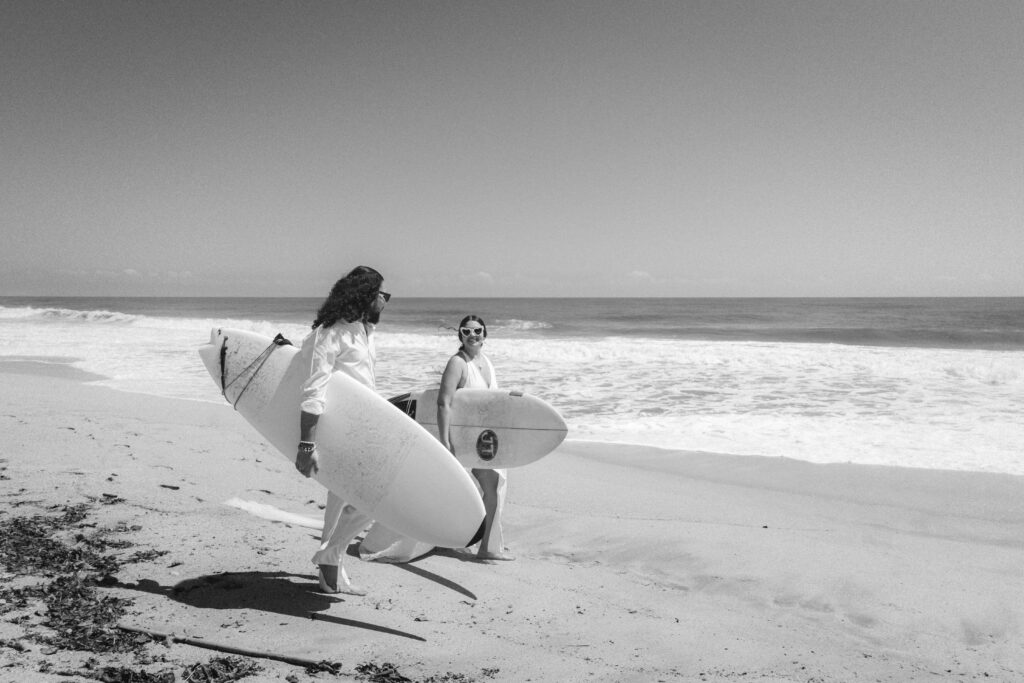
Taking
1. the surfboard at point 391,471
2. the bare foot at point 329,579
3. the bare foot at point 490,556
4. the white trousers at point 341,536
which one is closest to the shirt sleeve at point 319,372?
the surfboard at point 391,471

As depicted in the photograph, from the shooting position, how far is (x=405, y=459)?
3088mm

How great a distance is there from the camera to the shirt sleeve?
285 cm

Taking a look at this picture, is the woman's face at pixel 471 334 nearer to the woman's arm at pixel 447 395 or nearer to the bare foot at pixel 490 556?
the woman's arm at pixel 447 395

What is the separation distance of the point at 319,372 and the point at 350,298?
36 centimetres

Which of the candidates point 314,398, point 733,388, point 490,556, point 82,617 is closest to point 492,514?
point 490,556

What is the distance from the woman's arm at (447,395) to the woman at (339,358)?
0.78 meters

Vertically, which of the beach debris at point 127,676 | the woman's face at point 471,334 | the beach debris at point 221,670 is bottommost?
the beach debris at point 221,670

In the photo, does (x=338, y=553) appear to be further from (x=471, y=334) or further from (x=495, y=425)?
(x=471, y=334)

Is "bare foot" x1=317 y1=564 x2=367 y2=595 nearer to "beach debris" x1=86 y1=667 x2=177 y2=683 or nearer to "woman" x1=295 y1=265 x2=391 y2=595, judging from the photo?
"woman" x1=295 y1=265 x2=391 y2=595

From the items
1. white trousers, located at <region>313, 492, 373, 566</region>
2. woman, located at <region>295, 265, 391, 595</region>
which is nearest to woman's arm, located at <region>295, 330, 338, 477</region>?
woman, located at <region>295, 265, 391, 595</region>

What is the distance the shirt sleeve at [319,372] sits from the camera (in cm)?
285

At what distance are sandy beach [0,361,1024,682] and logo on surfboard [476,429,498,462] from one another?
2.13 feet

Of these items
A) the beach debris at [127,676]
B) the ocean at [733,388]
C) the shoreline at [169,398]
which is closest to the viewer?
the beach debris at [127,676]

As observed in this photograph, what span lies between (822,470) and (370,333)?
493 centimetres
